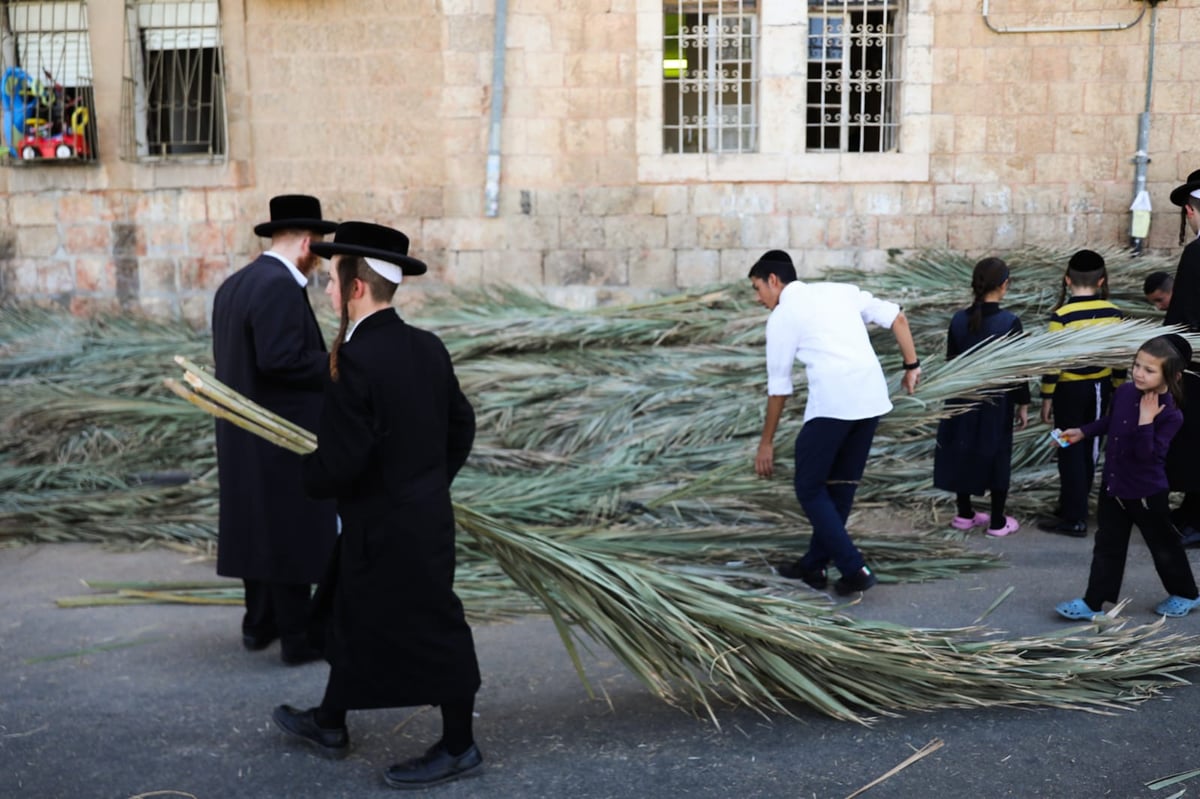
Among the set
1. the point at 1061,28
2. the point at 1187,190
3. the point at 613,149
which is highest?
the point at 1061,28

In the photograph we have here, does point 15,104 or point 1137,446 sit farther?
point 15,104

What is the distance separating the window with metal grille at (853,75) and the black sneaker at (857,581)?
563cm

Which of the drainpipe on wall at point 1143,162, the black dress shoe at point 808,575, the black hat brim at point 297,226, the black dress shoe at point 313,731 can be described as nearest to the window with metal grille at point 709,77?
the drainpipe on wall at point 1143,162

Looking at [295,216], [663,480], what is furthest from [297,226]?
[663,480]

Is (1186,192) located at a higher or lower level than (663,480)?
higher

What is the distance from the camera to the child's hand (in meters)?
4.31

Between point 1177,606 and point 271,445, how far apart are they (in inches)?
133

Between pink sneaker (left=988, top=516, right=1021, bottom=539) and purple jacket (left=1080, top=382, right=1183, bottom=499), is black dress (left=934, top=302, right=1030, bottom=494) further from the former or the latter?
purple jacket (left=1080, top=382, right=1183, bottom=499)

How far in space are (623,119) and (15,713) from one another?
686cm

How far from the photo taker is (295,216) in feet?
13.8

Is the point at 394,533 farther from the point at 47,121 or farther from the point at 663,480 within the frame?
the point at 47,121

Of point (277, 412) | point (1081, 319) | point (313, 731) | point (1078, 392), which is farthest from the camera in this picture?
point (1078, 392)

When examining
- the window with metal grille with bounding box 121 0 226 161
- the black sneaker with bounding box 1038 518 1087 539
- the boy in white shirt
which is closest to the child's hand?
the boy in white shirt

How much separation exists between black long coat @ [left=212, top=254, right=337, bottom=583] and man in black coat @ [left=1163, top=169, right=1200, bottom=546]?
11.7ft
